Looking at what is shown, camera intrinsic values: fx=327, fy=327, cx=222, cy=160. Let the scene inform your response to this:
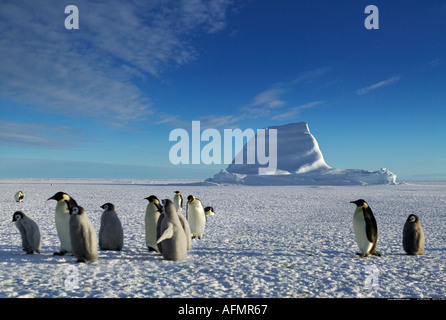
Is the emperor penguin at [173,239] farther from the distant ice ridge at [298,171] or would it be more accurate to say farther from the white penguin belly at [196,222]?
the distant ice ridge at [298,171]

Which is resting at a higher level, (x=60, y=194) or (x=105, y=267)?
(x=60, y=194)

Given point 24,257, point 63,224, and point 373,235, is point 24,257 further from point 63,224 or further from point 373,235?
point 373,235

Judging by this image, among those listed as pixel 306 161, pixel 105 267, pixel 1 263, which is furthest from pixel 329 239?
pixel 306 161

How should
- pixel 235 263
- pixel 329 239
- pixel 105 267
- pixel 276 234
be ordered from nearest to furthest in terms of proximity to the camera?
1. pixel 105 267
2. pixel 235 263
3. pixel 329 239
4. pixel 276 234

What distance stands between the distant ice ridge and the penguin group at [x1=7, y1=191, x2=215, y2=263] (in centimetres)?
4453

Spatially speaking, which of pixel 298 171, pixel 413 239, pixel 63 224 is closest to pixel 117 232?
pixel 63 224

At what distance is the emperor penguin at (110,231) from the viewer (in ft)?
16.9

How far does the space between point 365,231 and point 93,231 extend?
4180 millimetres

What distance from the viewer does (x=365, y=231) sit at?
5344 mm

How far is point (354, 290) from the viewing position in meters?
3.51

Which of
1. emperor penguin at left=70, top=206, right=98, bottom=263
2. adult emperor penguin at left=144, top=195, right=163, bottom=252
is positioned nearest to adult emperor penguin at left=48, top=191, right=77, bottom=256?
emperor penguin at left=70, top=206, right=98, bottom=263

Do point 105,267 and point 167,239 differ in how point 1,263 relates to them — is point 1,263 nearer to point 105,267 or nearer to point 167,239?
point 105,267

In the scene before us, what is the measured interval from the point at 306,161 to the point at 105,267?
74.2m

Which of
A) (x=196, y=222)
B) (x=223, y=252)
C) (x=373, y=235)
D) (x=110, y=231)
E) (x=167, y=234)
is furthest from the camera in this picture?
(x=196, y=222)
